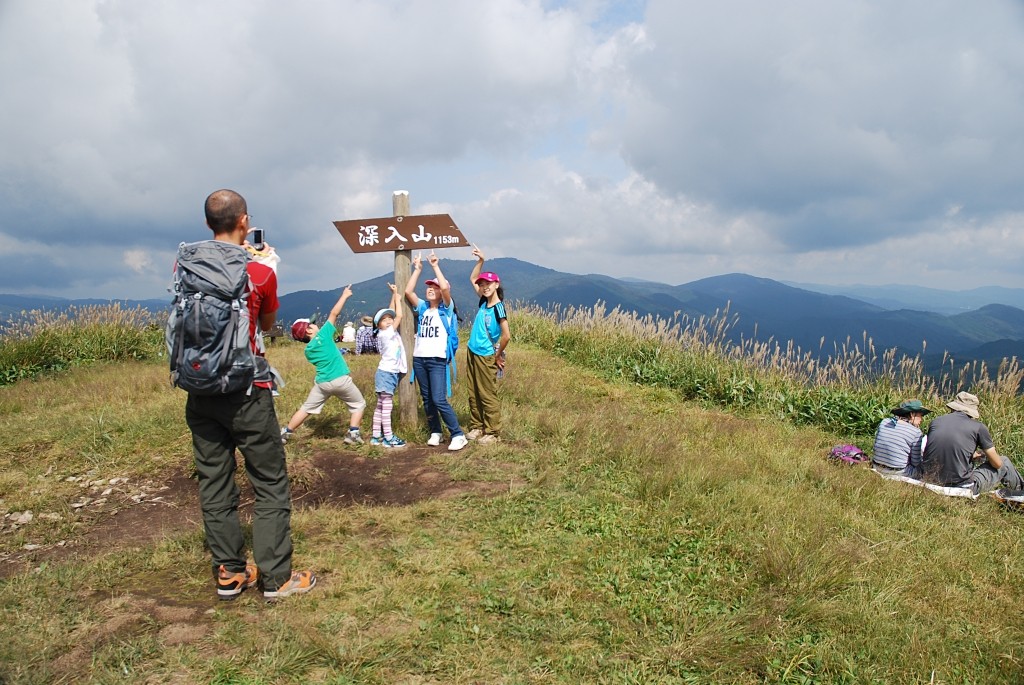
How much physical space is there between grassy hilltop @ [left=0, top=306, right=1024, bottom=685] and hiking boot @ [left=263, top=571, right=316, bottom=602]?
69 mm

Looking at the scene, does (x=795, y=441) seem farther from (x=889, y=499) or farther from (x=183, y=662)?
(x=183, y=662)

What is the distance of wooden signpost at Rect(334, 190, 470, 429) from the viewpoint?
676 cm

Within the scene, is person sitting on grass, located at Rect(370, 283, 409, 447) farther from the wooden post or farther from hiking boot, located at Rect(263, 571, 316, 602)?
hiking boot, located at Rect(263, 571, 316, 602)

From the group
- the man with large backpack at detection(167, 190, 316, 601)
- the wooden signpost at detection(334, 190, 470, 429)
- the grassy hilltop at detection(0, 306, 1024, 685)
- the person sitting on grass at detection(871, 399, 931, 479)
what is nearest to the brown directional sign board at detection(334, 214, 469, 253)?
the wooden signpost at detection(334, 190, 470, 429)

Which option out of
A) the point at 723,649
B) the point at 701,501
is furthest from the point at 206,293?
the point at 701,501

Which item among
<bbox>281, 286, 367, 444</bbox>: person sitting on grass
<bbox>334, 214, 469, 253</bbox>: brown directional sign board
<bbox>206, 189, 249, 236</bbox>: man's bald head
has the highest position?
<bbox>334, 214, 469, 253</bbox>: brown directional sign board

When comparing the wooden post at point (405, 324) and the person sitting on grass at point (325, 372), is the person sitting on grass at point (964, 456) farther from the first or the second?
the person sitting on grass at point (325, 372)

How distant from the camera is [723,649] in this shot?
9.97ft

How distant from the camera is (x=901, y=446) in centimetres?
668

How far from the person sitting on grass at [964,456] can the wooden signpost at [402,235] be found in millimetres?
5636

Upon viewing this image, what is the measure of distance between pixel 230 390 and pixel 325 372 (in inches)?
135

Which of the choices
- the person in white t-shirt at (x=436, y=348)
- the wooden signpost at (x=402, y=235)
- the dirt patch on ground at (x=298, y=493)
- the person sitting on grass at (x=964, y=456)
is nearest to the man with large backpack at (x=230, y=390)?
the dirt patch on ground at (x=298, y=493)

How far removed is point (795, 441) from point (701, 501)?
397 centimetres

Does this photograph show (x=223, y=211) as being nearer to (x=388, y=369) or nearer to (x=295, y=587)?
(x=295, y=587)
